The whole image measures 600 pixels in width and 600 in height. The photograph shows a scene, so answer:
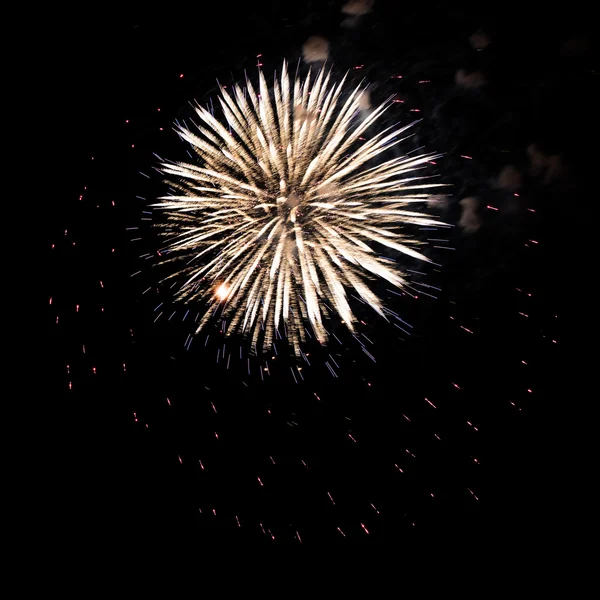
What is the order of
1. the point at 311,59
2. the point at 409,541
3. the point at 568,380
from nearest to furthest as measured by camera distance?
the point at 311,59, the point at 568,380, the point at 409,541

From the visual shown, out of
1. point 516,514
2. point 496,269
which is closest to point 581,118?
point 496,269

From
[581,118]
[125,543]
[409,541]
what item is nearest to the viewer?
[581,118]

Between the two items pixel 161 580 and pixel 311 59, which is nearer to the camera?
pixel 311 59

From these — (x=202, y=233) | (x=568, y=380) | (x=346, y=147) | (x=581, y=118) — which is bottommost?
(x=568, y=380)

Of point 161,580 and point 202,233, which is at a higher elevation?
point 202,233

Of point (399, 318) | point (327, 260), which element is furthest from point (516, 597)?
point (327, 260)

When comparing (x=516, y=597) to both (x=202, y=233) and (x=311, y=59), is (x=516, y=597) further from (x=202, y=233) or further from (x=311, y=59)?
(x=311, y=59)
